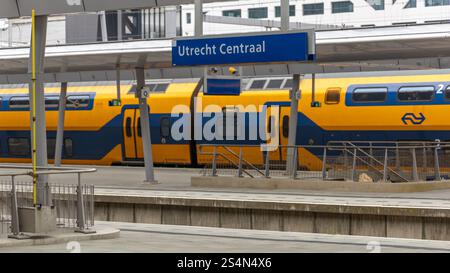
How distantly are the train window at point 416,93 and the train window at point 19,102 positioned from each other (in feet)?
55.4

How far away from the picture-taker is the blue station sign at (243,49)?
21953mm

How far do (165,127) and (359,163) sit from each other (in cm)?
1390

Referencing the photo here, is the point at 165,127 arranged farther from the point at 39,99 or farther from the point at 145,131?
the point at 39,99

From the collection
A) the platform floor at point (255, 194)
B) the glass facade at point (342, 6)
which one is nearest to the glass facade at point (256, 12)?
the glass facade at point (342, 6)

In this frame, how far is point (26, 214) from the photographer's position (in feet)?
52.2

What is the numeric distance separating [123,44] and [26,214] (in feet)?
47.3

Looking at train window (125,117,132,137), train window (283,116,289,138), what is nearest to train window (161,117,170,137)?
train window (125,117,132,137)

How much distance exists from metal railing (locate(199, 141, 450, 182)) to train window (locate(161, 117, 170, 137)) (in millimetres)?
10997

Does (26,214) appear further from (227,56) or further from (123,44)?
(123,44)

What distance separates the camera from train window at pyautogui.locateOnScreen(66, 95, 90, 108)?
41469 mm

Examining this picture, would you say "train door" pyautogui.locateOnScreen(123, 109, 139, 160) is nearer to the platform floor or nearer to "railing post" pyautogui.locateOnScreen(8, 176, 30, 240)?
the platform floor

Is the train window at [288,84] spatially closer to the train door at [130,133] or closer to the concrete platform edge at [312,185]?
the train door at [130,133]

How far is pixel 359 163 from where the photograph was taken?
26.8 metres
